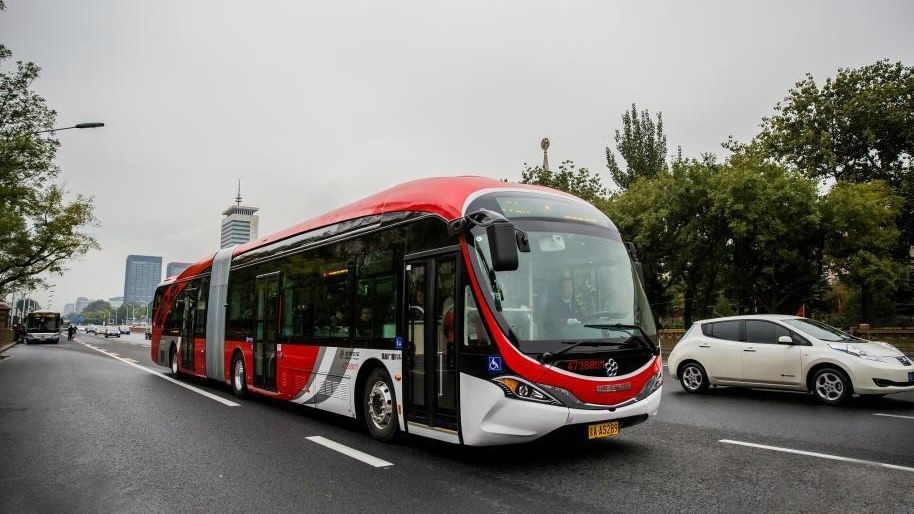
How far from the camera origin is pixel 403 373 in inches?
282

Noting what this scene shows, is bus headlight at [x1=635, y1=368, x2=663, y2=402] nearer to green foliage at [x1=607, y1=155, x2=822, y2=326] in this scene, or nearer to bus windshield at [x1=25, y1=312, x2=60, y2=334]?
green foliage at [x1=607, y1=155, x2=822, y2=326]

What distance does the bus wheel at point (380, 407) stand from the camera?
294 inches

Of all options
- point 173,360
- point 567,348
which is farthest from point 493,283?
point 173,360

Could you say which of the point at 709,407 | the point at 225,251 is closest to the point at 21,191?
the point at 225,251

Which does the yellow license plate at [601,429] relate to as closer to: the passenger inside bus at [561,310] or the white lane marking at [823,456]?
the passenger inside bus at [561,310]

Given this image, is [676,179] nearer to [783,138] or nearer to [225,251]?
[783,138]

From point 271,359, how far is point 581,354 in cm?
658

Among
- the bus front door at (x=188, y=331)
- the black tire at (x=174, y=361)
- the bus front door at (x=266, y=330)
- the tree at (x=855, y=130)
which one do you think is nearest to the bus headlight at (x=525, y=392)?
the bus front door at (x=266, y=330)

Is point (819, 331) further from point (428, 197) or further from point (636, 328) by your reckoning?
point (428, 197)

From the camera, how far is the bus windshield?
54.1 meters

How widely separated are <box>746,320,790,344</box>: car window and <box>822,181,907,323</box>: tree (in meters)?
16.7

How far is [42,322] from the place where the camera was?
178 feet

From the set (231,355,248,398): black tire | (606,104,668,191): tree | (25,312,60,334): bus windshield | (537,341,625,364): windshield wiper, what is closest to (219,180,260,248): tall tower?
(25,312,60,334): bus windshield

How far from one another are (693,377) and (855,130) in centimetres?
2836
